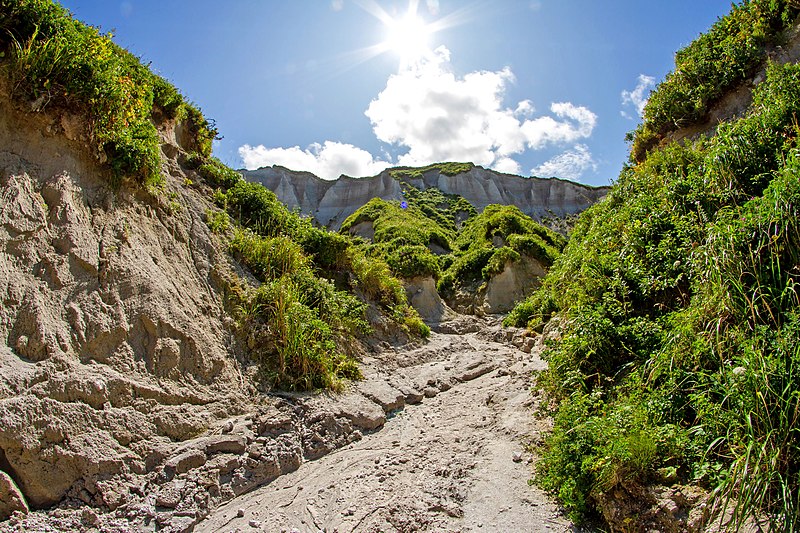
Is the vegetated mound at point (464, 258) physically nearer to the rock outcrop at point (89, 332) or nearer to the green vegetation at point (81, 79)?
the rock outcrop at point (89, 332)

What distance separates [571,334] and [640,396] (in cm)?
168

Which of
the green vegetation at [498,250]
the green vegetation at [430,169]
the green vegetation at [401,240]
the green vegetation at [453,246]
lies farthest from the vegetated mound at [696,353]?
the green vegetation at [430,169]

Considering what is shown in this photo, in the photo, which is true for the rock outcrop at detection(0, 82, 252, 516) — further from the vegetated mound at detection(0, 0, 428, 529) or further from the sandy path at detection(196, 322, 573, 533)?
the sandy path at detection(196, 322, 573, 533)

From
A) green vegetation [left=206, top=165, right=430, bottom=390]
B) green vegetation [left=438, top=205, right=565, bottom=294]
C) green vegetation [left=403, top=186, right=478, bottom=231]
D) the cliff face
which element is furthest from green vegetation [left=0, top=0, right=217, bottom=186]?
the cliff face

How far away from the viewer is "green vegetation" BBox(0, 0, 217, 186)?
202 inches

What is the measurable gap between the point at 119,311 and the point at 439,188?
4378 centimetres

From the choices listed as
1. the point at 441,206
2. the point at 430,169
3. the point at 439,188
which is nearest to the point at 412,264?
the point at 441,206

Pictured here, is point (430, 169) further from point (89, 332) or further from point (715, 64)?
point (89, 332)

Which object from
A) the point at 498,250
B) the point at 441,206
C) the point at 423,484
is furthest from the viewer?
the point at 441,206

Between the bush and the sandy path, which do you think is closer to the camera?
the sandy path

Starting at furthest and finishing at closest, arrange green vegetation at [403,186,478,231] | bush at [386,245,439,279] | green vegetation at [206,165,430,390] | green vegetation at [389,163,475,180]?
green vegetation at [389,163,475,180] → green vegetation at [403,186,478,231] → bush at [386,245,439,279] → green vegetation at [206,165,430,390]

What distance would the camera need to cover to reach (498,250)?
66.1 ft

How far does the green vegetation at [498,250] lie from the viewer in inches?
784

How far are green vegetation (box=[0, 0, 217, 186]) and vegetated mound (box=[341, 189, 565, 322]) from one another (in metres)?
11.1
